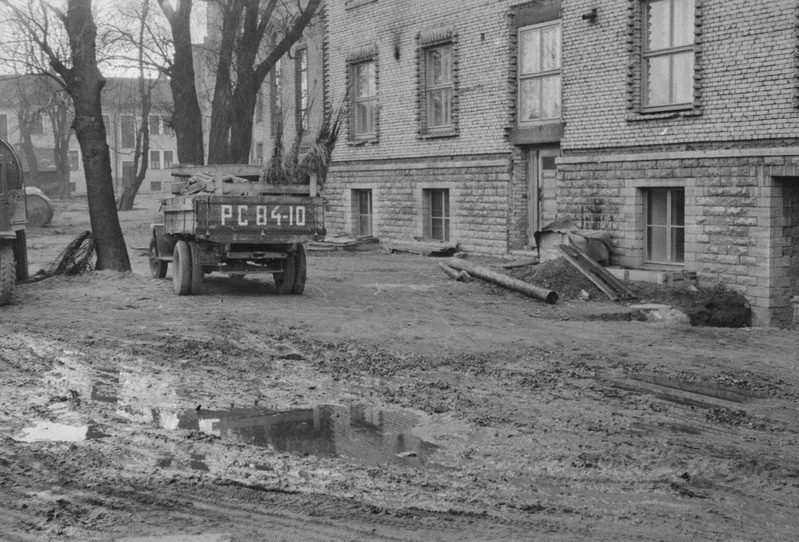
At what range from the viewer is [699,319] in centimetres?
1508

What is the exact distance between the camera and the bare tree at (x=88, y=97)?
712 inches

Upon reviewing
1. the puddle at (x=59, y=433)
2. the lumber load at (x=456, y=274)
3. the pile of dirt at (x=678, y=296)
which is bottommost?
the puddle at (x=59, y=433)

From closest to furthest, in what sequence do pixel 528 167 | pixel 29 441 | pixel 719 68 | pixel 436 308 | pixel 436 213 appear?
pixel 29 441
pixel 436 308
pixel 719 68
pixel 528 167
pixel 436 213

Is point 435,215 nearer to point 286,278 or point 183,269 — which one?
point 286,278

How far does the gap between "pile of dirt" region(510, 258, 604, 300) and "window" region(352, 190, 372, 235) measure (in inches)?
404

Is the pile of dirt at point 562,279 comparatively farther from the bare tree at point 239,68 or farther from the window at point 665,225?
the bare tree at point 239,68

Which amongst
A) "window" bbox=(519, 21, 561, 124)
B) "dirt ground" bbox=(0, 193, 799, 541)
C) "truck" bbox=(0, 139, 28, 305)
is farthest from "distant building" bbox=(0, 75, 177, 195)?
"dirt ground" bbox=(0, 193, 799, 541)

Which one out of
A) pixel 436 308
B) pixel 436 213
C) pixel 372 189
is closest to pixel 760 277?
pixel 436 308

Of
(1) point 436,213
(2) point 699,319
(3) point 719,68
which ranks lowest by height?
(2) point 699,319

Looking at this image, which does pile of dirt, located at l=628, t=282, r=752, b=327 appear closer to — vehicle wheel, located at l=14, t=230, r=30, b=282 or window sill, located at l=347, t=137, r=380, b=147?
vehicle wheel, located at l=14, t=230, r=30, b=282

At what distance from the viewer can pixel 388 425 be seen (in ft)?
25.6

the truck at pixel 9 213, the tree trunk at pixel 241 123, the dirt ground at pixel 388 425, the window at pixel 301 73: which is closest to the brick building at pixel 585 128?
the tree trunk at pixel 241 123

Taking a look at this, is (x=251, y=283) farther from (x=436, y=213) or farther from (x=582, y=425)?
(x=582, y=425)

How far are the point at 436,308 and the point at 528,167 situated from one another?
7.37 m
